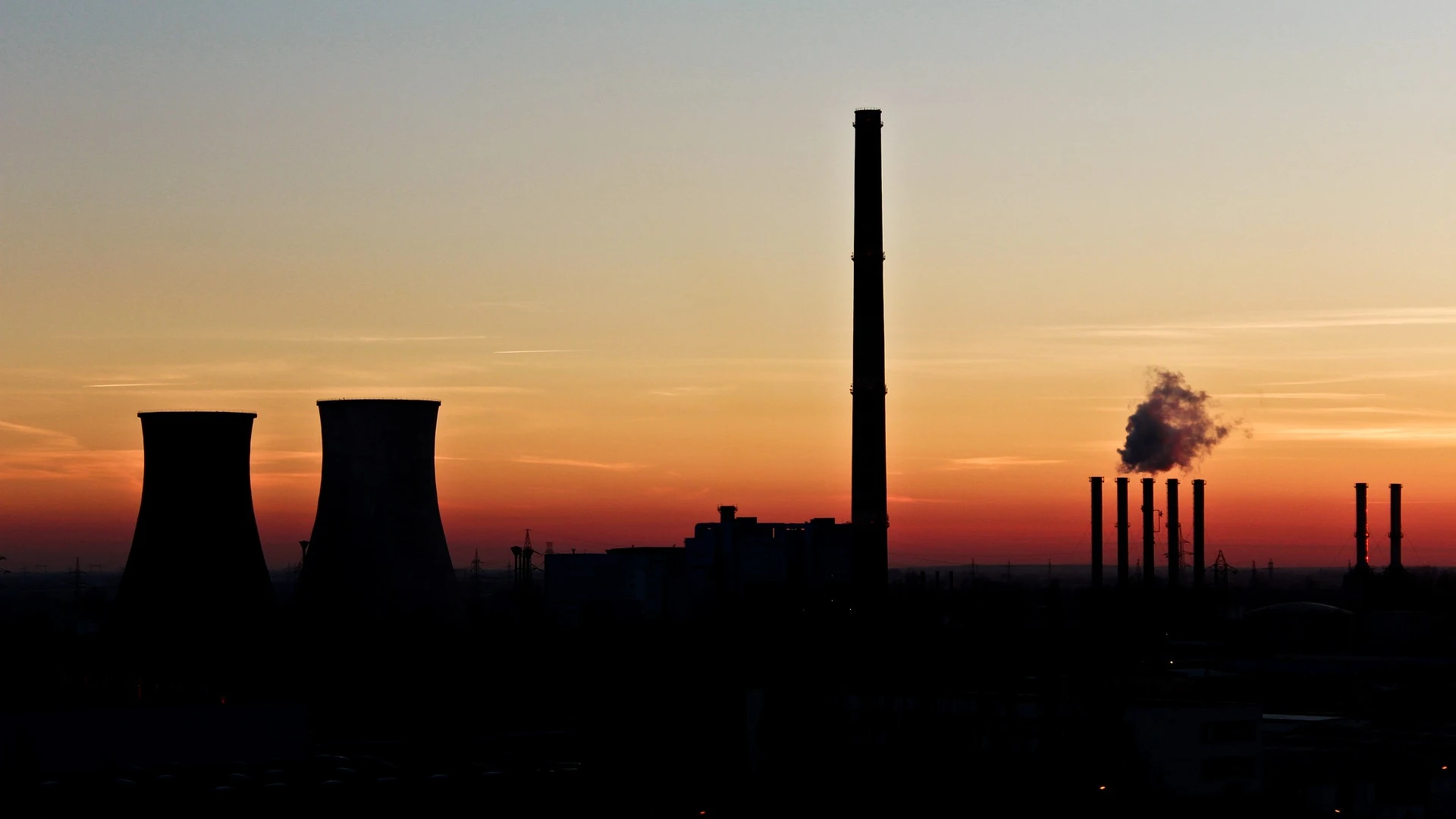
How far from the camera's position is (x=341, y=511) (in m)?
36.1

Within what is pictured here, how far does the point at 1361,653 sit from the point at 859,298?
86.4 feet

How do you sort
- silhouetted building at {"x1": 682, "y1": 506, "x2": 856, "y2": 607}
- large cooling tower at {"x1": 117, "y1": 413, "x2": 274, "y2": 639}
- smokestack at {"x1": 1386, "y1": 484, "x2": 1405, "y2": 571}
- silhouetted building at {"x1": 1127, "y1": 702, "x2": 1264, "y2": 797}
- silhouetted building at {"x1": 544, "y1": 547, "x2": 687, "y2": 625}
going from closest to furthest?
1. silhouetted building at {"x1": 1127, "y1": 702, "x2": 1264, "y2": 797}
2. large cooling tower at {"x1": 117, "y1": 413, "x2": 274, "y2": 639}
3. silhouetted building at {"x1": 682, "y1": 506, "x2": 856, "y2": 607}
4. silhouetted building at {"x1": 544, "y1": 547, "x2": 687, "y2": 625}
5. smokestack at {"x1": 1386, "y1": 484, "x2": 1405, "y2": 571}

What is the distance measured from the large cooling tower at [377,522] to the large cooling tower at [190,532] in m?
1.92

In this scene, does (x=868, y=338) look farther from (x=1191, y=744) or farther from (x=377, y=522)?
(x=1191, y=744)

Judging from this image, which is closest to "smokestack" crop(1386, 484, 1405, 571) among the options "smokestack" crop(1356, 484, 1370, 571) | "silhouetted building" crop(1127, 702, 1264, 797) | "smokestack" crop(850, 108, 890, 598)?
"smokestack" crop(1356, 484, 1370, 571)

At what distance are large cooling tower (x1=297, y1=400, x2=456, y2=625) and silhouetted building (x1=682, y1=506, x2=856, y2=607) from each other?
2103cm

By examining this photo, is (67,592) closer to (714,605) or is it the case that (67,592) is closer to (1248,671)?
(714,605)

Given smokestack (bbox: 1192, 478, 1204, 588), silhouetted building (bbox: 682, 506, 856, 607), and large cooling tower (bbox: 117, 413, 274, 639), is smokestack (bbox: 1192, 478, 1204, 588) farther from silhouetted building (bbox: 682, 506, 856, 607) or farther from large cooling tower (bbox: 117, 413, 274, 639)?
large cooling tower (bbox: 117, 413, 274, 639)

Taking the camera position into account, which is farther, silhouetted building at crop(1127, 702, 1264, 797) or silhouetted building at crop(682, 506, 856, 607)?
silhouetted building at crop(682, 506, 856, 607)

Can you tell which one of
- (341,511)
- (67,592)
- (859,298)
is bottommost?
(67,592)

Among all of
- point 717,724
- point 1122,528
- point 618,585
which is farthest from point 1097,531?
point 717,724

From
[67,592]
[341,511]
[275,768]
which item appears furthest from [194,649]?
[67,592]

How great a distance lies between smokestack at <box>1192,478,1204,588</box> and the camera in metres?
64.2

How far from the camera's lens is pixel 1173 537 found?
6500cm
